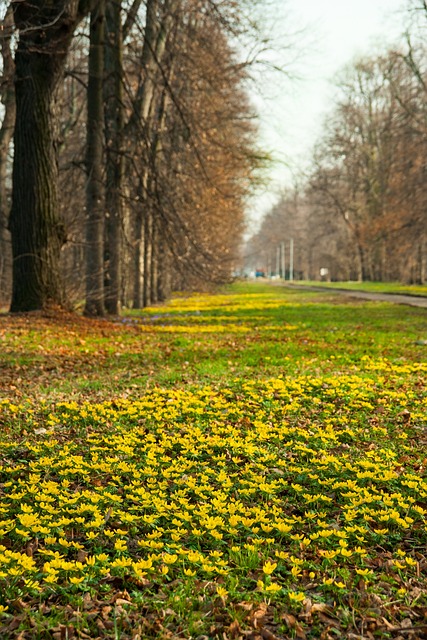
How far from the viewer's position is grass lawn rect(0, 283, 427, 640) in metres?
3.04

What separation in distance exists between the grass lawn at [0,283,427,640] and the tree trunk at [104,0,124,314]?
8.59 m

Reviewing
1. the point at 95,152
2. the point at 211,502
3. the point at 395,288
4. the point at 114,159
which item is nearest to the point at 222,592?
the point at 211,502

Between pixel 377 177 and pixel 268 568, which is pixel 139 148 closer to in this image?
pixel 268 568

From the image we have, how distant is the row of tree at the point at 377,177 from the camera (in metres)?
30.7

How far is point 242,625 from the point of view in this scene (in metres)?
2.92

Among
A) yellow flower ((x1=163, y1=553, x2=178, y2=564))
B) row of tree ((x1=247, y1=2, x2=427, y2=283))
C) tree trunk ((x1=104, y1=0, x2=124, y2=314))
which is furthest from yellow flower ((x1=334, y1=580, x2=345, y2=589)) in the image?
row of tree ((x1=247, y1=2, x2=427, y2=283))

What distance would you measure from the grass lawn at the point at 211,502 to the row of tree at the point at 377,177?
2379 centimetres

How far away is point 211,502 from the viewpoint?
4.24 metres

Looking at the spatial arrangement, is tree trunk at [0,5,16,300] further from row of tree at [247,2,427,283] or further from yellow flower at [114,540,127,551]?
row of tree at [247,2,427,283]

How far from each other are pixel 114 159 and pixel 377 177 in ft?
119

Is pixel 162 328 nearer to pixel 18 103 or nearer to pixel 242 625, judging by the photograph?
pixel 18 103

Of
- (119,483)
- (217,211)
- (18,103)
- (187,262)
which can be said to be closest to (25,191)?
(18,103)

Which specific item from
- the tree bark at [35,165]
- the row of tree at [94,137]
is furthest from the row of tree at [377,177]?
the tree bark at [35,165]

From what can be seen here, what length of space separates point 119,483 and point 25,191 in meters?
8.79
